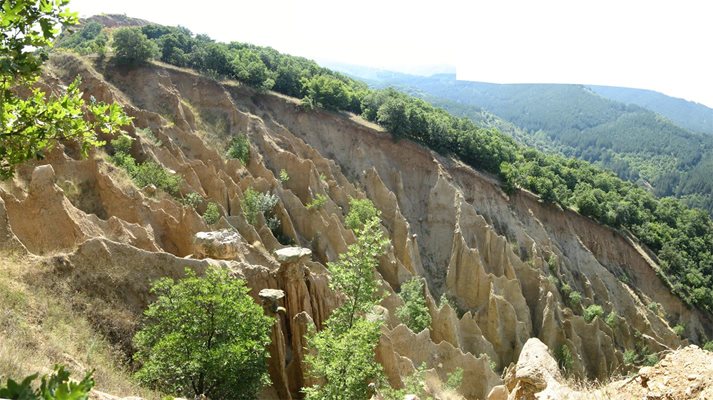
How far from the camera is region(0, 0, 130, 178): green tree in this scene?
777 centimetres

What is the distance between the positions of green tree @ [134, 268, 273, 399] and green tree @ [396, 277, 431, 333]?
15079mm

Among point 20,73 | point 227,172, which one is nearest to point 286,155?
point 227,172

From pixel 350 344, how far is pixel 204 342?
508cm

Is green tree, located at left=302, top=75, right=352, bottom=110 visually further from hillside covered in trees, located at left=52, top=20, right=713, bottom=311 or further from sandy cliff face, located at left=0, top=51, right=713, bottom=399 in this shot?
sandy cliff face, located at left=0, top=51, right=713, bottom=399

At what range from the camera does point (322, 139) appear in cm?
5244

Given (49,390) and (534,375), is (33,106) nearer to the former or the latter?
(49,390)

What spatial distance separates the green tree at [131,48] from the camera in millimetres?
47750

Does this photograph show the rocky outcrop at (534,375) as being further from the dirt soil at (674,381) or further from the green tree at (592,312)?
the green tree at (592,312)

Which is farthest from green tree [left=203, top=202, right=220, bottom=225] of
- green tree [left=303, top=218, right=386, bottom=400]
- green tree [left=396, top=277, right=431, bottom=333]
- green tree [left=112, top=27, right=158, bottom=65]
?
green tree [left=112, top=27, right=158, bottom=65]

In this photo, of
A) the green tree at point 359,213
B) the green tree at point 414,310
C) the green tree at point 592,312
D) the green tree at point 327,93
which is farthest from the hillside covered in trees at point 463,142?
the green tree at point 414,310

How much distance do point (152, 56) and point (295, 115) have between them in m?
14.8

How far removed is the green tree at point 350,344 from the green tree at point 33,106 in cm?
1205

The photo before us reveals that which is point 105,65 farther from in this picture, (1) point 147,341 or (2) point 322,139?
(1) point 147,341

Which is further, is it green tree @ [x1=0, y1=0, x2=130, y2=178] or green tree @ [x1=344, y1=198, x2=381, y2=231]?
green tree @ [x1=344, y1=198, x2=381, y2=231]
